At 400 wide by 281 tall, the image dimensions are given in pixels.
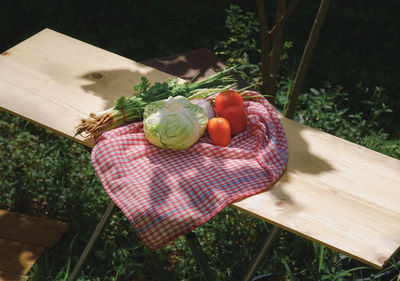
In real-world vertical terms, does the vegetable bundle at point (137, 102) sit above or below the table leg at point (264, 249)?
above

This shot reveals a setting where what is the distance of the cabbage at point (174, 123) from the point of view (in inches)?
84.7

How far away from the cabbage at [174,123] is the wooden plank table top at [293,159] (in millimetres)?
345

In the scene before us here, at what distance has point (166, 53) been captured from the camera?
526 centimetres

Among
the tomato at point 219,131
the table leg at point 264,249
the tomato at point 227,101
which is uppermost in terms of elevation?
the tomato at point 227,101

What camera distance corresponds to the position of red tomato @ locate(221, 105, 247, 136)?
2.35m

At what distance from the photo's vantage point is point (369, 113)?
15.1ft

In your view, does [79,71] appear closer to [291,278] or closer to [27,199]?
[27,199]

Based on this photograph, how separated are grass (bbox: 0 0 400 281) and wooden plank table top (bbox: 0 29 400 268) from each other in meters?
0.85

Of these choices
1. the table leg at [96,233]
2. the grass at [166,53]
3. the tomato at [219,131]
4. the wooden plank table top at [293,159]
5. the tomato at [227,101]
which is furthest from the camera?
the grass at [166,53]

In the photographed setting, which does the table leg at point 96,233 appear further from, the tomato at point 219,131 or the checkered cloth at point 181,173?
the tomato at point 219,131

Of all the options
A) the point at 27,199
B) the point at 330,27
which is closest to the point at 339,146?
the point at 27,199

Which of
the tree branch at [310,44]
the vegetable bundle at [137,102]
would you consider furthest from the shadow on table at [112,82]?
the tree branch at [310,44]

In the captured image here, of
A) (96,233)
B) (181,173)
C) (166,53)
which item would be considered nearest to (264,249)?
(181,173)

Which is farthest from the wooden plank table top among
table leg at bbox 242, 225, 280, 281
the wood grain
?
table leg at bbox 242, 225, 280, 281
